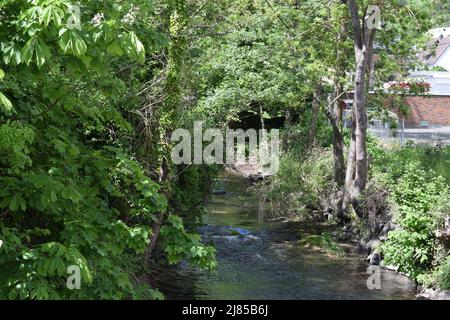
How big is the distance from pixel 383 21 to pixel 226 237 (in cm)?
836

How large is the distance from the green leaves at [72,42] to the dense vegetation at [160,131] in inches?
0.8

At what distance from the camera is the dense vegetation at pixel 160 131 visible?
5.90m

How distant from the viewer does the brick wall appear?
150 feet

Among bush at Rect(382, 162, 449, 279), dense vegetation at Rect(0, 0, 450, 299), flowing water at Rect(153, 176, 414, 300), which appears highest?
dense vegetation at Rect(0, 0, 450, 299)

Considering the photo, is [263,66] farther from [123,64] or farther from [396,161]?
[123,64]

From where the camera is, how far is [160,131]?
487 inches

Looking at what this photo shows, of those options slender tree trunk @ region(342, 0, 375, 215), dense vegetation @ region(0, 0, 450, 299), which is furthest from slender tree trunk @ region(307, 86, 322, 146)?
slender tree trunk @ region(342, 0, 375, 215)

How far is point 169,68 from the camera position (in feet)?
39.4

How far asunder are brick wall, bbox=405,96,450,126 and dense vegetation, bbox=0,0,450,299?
15324 mm

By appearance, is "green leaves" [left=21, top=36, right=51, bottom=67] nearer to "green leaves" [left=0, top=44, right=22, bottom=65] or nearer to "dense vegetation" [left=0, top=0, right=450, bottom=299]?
"dense vegetation" [left=0, top=0, right=450, bottom=299]

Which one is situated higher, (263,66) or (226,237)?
(263,66)

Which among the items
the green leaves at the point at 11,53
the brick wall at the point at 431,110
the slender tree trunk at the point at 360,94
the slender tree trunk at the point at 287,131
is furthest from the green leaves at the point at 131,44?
the brick wall at the point at 431,110

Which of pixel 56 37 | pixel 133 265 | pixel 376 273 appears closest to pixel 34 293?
pixel 56 37

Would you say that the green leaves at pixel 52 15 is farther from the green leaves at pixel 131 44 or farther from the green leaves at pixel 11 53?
the green leaves at pixel 131 44
